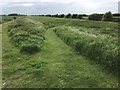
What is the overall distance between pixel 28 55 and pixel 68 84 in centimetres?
→ 991

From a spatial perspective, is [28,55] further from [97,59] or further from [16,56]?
[97,59]

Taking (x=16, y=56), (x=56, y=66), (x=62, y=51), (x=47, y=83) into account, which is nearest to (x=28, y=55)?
(x=16, y=56)

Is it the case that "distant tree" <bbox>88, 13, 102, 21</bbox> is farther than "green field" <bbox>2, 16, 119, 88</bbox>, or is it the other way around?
"distant tree" <bbox>88, 13, 102, 21</bbox>

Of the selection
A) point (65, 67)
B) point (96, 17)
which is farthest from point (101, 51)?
point (96, 17)

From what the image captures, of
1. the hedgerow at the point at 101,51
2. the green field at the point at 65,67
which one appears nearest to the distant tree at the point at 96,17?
the green field at the point at 65,67

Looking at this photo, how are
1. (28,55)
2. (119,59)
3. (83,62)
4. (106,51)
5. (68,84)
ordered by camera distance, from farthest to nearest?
(28,55), (83,62), (106,51), (119,59), (68,84)

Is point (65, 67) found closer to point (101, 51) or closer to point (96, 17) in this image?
point (101, 51)

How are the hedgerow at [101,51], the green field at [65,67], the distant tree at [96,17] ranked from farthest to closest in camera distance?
the distant tree at [96,17], the hedgerow at [101,51], the green field at [65,67]

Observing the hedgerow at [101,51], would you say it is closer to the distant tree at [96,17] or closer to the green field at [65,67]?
the green field at [65,67]

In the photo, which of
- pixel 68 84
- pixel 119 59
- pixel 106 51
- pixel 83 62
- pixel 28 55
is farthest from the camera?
pixel 28 55

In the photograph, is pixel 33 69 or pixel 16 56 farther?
pixel 16 56

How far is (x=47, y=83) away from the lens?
16719mm

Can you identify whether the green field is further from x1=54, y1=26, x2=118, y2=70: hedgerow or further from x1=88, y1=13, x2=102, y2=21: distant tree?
x1=88, y1=13, x2=102, y2=21: distant tree

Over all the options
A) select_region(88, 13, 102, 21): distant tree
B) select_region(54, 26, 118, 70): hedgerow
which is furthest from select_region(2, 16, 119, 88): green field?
select_region(88, 13, 102, 21): distant tree
